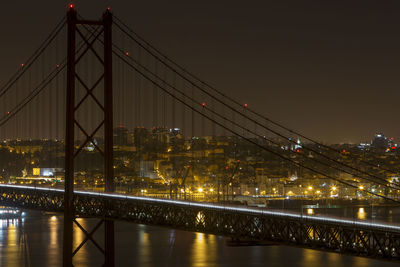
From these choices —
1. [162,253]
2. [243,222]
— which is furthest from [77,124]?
[162,253]

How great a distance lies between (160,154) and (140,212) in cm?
2468

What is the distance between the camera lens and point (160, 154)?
164 feet

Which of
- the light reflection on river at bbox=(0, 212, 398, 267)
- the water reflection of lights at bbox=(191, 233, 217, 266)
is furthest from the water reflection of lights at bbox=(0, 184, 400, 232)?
the water reflection of lights at bbox=(191, 233, 217, 266)

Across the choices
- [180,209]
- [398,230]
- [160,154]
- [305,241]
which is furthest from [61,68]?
[160,154]

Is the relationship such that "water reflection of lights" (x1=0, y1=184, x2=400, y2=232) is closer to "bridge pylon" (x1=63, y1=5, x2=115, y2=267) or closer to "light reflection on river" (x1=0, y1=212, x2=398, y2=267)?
"bridge pylon" (x1=63, y1=5, x2=115, y2=267)

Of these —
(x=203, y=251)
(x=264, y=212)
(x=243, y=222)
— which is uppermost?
(x=264, y=212)

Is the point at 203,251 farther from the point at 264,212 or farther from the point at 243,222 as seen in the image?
the point at 264,212

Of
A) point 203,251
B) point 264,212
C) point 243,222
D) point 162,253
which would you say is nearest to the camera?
point 264,212

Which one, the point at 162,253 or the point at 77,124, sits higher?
the point at 77,124

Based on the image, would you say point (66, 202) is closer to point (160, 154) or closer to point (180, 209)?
point (180, 209)

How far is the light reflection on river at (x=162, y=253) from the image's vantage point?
39875 mm

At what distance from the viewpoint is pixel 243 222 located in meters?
22.0

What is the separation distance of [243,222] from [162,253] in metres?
22.5

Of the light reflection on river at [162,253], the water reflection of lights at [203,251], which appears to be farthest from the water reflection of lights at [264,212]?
the water reflection of lights at [203,251]
